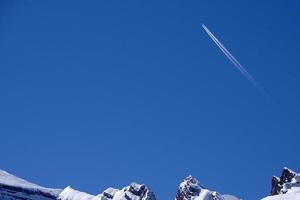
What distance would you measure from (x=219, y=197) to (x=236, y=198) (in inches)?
918

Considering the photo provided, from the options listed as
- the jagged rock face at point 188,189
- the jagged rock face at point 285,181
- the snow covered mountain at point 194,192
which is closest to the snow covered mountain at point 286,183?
the jagged rock face at point 285,181

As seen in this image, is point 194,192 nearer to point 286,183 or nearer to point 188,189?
point 188,189

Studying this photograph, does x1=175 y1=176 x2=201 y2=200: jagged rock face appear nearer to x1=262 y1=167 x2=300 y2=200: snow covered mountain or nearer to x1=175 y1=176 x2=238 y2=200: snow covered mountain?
x1=175 y1=176 x2=238 y2=200: snow covered mountain

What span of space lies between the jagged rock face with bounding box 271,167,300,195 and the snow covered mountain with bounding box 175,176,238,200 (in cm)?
2705

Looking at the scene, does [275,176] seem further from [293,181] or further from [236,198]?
[236,198]

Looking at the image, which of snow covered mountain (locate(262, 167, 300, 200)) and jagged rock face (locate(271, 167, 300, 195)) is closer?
snow covered mountain (locate(262, 167, 300, 200))

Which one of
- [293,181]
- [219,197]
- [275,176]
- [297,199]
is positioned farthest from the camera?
[219,197]

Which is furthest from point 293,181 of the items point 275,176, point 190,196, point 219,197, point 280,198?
point 190,196

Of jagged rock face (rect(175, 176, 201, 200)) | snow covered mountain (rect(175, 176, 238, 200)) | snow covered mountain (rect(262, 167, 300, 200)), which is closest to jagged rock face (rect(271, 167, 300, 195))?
snow covered mountain (rect(262, 167, 300, 200))

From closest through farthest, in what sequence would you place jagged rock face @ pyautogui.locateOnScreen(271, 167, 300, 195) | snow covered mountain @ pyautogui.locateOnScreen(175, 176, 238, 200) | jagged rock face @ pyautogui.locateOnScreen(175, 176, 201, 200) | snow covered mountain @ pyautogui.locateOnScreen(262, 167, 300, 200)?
1. snow covered mountain @ pyautogui.locateOnScreen(262, 167, 300, 200)
2. jagged rock face @ pyautogui.locateOnScreen(271, 167, 300, 195)
3. snow covered mountain @ pyautogui.locateOnScreen(175, 176, 238, 200)
4. jagged rock face @ pyautogui.locateOnScreen(175, 176, 201, 200)

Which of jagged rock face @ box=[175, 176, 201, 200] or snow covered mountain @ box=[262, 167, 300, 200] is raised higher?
jagged rock face @ box=[175, 176, 201, 200]

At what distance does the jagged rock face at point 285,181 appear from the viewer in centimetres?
12581

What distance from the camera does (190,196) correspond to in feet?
572

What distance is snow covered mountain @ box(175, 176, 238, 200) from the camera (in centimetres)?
16812
